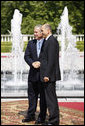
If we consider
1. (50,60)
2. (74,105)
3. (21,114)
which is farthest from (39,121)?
(74,105)

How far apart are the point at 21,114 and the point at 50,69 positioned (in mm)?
1582

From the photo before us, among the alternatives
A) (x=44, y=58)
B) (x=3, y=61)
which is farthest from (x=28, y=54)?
(x=3, y=61)

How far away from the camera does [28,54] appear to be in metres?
5.53

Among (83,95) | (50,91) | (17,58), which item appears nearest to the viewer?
(50,91)

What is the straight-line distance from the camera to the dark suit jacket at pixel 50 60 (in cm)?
500

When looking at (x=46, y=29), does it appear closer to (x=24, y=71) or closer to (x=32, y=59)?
(x=32, y=59)

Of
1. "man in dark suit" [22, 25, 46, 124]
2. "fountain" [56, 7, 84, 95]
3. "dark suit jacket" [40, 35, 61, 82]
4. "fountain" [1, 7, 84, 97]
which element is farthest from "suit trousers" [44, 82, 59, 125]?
"fountain" [56, 7, 84, 95]

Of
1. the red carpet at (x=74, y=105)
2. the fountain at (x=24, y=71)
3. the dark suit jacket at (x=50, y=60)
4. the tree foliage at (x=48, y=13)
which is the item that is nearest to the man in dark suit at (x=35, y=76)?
the dark suit jacket at (x=50, y=60)

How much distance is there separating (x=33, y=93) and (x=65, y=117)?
3.10ft

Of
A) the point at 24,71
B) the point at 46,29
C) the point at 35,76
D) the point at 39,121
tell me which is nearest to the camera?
the point at 46,29

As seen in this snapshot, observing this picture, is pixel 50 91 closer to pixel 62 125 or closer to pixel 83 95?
pixel 62 125

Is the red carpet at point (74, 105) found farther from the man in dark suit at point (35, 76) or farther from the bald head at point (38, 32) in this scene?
the bald head at point (38, 32)

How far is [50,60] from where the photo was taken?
5000 millimetres

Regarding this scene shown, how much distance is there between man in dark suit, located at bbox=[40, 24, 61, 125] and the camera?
501 cm
